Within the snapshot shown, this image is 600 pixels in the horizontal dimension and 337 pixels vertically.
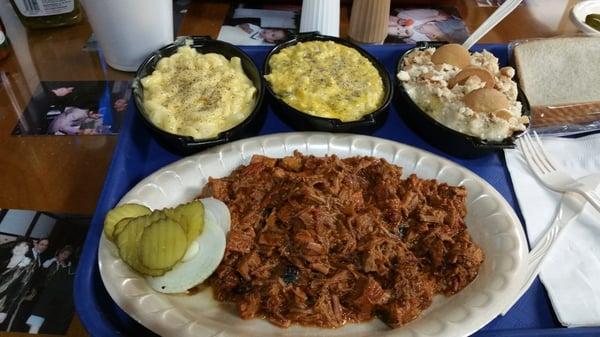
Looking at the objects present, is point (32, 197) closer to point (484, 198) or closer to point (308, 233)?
point (308, 233)

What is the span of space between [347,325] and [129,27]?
170cm

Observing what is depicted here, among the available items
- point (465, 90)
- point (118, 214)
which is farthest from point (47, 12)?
point (465, 90)

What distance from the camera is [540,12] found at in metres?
3.18

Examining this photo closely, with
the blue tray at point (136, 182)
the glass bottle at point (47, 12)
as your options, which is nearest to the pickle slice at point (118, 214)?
the blue tray at point (136, 182)

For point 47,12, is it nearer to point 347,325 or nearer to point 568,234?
point 347,325

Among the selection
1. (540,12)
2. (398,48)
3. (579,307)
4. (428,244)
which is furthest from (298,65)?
(540,12)

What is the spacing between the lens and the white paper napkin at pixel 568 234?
5.29ft

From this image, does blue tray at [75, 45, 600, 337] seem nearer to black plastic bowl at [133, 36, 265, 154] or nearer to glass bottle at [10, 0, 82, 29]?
black plastic bowl at [133, 36, 265, 154]

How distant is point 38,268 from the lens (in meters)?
1.77

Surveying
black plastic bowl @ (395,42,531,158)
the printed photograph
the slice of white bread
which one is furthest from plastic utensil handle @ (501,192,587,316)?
the printed photograph

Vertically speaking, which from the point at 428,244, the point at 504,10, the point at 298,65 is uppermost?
the point at 504,10

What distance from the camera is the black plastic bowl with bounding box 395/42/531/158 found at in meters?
2.01

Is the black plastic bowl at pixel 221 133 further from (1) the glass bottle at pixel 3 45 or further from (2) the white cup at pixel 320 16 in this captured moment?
(1) the glass bottle at pixel 3 45

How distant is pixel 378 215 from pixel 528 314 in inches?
22.6
